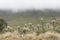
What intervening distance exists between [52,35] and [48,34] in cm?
23

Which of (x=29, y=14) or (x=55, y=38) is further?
→ (x=29, y=14)

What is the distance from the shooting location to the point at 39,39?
430 inches

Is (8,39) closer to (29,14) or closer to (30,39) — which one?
(30,39)

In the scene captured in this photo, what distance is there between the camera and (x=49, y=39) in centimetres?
1083

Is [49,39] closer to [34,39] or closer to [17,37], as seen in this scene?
[34,39]

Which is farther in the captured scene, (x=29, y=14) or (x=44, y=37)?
(x=29, y=14)

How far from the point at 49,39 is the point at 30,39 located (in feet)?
2.60

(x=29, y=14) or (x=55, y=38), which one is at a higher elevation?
(x=55, y=38)

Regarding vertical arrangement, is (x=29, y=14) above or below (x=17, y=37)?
below

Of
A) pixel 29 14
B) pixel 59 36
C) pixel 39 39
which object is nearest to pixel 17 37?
pixel 39 39

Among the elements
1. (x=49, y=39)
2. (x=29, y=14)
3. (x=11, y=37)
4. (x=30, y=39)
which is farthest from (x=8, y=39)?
(x=29, y=14)

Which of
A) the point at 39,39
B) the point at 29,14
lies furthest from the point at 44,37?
the point at 29,14

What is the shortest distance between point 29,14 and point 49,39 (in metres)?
147

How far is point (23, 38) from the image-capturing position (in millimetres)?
11164
